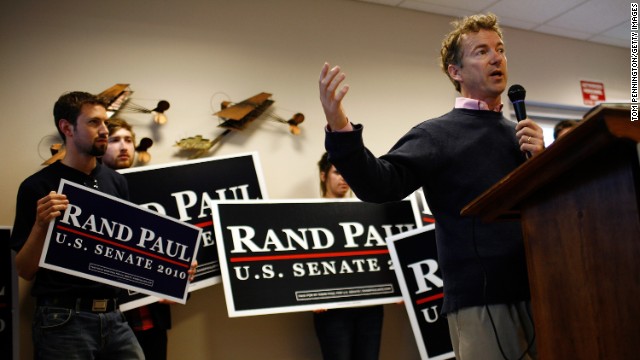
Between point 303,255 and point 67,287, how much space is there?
1327 mm

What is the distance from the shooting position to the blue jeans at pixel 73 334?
2076 millimetres

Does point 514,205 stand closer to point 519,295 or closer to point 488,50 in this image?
point 519,295

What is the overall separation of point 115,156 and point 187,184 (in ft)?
1.36

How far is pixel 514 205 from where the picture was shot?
1.11 metres

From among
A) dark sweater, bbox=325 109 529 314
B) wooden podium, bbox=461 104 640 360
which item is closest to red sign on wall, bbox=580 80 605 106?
dark sweater, bbox=325 109 529 314

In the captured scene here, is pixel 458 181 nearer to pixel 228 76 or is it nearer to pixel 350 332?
pixel 350 332

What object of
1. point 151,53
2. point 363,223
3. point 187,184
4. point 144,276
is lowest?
point 144,276

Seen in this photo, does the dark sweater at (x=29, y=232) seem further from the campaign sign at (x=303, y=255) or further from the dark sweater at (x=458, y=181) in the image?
the dark sweater at (x=458, y=181)

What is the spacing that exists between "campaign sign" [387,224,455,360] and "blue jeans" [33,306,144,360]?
1598 millimetres

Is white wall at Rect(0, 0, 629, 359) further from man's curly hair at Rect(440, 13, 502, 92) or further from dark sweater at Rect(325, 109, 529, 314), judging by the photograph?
dark sweater at Rect(325, 109, 529, 314)

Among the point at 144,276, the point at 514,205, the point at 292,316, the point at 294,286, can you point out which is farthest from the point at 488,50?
the point at 292,316

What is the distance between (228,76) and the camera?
12.2 ft

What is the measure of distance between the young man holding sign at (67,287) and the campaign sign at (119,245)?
0.25 ft

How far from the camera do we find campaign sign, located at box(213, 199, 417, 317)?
9.74 feet
